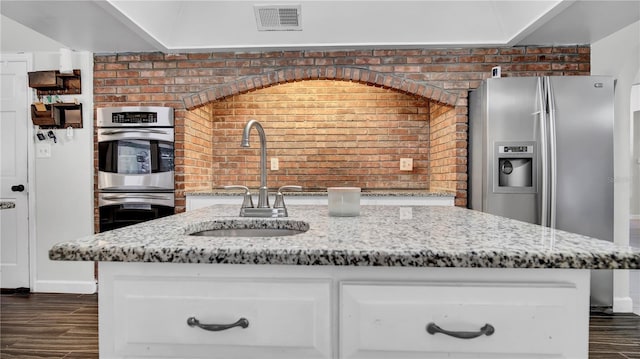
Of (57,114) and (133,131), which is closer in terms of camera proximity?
(133,131)

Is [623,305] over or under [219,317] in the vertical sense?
under

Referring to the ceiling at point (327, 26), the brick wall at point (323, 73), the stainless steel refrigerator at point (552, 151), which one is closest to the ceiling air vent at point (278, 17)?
the ceiling at point (327, 26)

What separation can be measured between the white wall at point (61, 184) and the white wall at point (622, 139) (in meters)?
4.64

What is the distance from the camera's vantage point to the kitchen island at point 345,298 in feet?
2.81

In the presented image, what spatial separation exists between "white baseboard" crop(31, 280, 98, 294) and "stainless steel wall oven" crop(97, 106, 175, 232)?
63cm

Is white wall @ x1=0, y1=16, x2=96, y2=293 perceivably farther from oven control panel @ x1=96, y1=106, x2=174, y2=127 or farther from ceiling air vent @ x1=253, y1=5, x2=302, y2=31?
ceiling air vent @ x1=253, y1=5, x2=302, y2=31

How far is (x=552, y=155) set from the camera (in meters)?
3.04

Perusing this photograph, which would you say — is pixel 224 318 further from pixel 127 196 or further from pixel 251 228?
pixel 127 196

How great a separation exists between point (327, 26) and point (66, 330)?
3.11 m

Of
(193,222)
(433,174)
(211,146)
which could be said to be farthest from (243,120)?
(193,222)

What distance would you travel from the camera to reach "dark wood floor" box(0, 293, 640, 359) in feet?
8.17

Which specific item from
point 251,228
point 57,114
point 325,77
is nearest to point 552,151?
point 325,77

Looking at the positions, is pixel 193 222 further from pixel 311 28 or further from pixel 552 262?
pixel 311 28

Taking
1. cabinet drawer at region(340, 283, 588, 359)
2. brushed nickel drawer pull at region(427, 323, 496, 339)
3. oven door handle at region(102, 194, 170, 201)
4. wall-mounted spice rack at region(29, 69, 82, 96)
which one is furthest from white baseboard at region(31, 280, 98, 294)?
brushed nickel drawer pull at region(427, 323, 496, 339)
